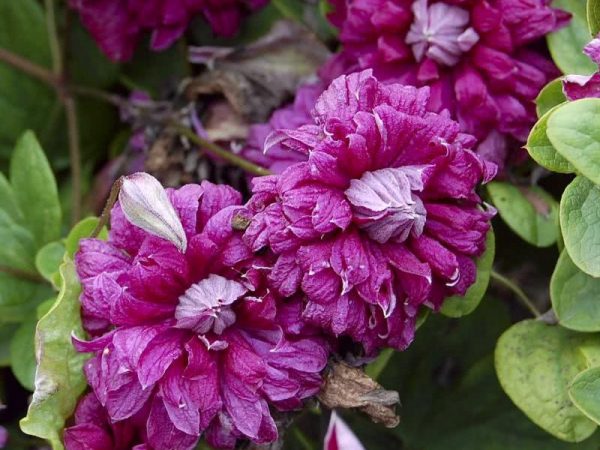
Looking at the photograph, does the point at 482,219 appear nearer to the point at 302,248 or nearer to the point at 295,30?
the point at 302,248

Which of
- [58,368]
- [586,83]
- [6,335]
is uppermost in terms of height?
[586,83]

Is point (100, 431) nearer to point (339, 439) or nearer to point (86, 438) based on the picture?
point (86, 438)

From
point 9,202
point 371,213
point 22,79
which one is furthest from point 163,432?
point 22,79

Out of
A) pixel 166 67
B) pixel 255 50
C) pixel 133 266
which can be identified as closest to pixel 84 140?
pixel 166 67

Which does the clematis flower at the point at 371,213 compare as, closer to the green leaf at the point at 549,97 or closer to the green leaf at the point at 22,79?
the green leaf at the point at 549,97

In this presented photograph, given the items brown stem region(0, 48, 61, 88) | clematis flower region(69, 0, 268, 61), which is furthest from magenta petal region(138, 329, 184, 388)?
brown stem region(0, 48, 61, 88)

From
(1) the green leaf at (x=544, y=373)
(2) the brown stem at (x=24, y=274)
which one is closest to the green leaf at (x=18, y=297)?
(2) the brown stem at (x=24, y=274)
